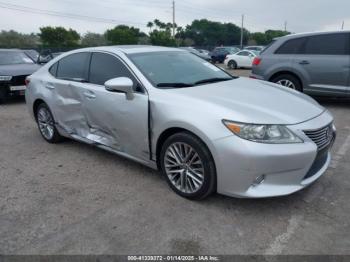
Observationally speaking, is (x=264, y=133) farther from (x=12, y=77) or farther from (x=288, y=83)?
(x=12, y=77)

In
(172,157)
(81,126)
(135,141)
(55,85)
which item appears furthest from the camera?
(55,85)

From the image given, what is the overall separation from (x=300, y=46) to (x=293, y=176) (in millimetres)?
5545

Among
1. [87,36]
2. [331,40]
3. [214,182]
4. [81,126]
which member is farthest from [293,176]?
[87,36]

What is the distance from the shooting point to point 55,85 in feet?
16.4

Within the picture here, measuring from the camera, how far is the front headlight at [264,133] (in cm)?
295

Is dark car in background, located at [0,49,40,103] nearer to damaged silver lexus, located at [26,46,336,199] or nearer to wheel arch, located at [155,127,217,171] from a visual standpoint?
damaged silver lexus, located at [26,46,336,199]

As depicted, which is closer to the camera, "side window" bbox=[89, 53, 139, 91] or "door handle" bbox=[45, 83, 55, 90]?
"side window" bbox=[89, 53, 139, 91]

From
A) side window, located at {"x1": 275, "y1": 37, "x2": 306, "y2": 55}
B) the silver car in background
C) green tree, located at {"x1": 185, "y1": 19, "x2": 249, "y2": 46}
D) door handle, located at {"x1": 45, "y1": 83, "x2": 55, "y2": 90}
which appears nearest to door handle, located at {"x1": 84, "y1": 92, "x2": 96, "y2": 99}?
door handle, located at {"x1": 45, "y1": 83, "x2": 55, "y2": 90}

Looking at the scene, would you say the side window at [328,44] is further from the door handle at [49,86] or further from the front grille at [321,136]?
the door handle at [49,86]

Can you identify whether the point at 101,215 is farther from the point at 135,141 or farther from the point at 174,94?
the point at 174,94

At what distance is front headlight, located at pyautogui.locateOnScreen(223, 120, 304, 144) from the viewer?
2.95 meters

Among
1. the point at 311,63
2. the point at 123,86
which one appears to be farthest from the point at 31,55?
the point at 123,86

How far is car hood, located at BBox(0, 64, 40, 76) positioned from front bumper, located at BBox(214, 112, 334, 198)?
7.95 meters

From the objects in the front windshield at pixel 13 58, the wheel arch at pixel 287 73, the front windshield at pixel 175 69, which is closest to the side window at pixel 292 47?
the wheel arch at pixel 287 73
